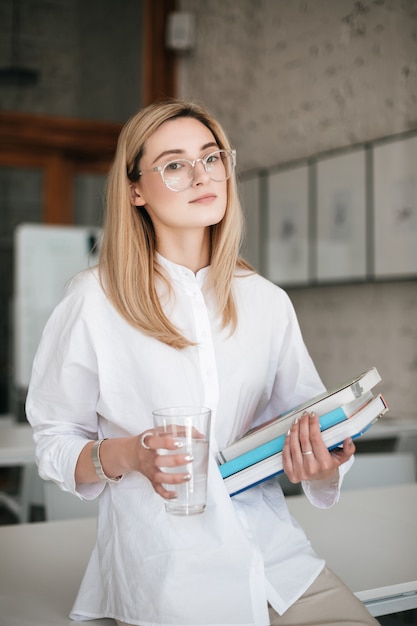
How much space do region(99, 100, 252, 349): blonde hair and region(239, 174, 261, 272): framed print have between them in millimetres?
3171

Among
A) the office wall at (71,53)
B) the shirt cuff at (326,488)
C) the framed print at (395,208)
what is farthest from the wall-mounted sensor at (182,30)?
the shirt cuff at (326,488)

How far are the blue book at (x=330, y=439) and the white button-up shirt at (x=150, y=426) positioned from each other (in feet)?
0.09

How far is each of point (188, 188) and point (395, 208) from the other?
2467 mm

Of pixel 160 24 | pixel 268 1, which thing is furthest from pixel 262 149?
pixel 160 24

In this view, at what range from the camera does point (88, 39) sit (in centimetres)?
500

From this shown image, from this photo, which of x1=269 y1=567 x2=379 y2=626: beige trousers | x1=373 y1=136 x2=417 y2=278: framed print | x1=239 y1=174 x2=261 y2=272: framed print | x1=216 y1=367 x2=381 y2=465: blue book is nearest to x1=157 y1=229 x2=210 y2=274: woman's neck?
x1=216 y1=367 x2=381 y2=465: blue book

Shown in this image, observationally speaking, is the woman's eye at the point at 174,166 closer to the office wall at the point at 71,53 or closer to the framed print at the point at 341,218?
the framed print at the point at 341,218

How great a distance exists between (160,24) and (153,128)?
14.5 ft

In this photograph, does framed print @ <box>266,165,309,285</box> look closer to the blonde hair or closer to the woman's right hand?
the blonde hair

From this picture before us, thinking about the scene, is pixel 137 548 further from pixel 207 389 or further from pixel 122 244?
pixel 122 244

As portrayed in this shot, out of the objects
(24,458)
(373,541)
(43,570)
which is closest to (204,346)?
(43,570)

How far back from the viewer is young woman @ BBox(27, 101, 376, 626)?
3.52ft

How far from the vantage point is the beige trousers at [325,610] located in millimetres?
1095

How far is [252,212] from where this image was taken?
457 cm
